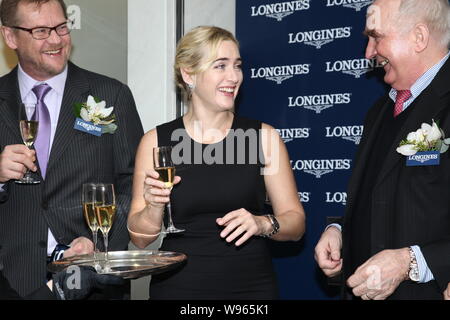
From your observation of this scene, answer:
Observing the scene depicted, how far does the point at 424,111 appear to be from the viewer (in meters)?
2.74

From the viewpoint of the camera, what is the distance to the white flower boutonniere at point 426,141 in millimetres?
2576

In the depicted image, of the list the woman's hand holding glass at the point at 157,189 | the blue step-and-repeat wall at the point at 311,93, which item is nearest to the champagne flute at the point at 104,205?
the woman's hand holding glass at the point at 157,189

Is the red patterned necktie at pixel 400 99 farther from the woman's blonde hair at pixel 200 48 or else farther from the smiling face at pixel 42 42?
the smiling face at pixel 42 42

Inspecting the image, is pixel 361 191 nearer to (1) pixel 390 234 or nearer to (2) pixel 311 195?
(1) pixel 390 234

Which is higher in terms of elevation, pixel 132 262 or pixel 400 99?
pixel 400 99

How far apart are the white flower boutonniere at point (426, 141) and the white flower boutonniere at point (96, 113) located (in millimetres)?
1529

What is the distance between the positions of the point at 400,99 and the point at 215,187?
97 centimetres

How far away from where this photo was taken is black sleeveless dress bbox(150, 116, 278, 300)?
3.10 metres

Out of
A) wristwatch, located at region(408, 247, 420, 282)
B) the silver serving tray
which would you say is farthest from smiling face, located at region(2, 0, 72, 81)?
wristwatch, located at region(408, 247, 420, 282)

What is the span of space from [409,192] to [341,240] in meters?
0.48

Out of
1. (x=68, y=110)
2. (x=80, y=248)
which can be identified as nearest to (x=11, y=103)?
(x=68, y=110)

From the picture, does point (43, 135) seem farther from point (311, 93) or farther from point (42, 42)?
point (311, 93)

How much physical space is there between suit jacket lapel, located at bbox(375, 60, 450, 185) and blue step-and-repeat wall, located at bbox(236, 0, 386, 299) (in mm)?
1673
